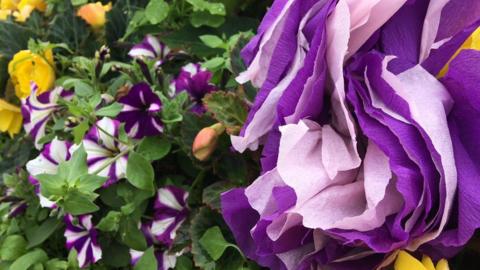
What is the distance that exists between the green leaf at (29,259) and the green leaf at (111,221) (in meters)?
0.09

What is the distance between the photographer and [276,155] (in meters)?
0.32

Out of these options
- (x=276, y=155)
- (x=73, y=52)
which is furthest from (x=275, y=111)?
(x=73, y=52)

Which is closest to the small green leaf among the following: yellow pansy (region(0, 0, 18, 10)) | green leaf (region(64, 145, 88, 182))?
green leaf (region(64, 145, 88, 182))

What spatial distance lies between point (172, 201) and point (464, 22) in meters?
0.28

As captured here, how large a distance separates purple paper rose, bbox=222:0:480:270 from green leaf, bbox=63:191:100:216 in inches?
6.8

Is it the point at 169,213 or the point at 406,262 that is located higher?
the point at 406,262

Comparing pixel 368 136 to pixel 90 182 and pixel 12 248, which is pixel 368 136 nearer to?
pixel 90 182

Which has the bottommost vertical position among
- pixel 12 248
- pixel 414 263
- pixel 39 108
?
pixel 12 248

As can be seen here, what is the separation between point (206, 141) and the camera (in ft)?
1.44

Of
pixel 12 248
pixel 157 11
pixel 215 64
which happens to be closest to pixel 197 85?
pixel 215 64

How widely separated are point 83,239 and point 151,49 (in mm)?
205

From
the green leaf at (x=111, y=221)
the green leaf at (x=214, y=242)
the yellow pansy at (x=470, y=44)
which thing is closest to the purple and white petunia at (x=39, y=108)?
the green leaf at (x=111, y=221)

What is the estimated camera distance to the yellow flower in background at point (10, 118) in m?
0.66

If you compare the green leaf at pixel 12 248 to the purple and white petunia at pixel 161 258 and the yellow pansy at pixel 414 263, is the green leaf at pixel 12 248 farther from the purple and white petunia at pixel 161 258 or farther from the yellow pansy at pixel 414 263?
the yellow pansy at pixel 414 263
